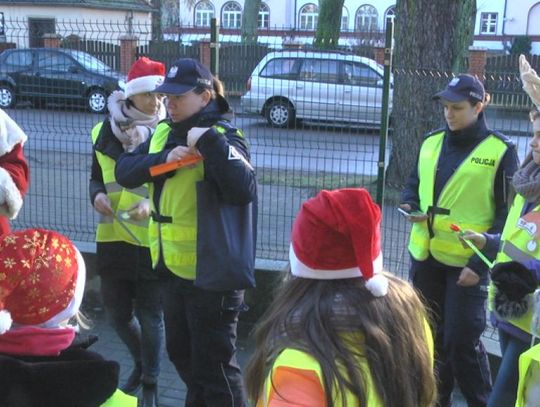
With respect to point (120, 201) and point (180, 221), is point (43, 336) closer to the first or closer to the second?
point (180, 221)

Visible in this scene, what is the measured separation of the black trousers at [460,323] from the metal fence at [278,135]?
1.46 m

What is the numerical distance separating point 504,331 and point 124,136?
228 cm

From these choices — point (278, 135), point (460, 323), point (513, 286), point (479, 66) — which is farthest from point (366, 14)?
point (513, 286)

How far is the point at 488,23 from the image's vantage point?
4666 cm

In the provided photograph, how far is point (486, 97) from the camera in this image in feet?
12.8

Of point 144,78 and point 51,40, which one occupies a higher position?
point 51,40

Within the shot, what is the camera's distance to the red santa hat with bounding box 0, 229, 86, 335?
6.64ft

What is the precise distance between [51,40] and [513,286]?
4.71 m

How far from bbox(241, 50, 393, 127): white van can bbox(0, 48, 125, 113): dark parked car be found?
1256mm

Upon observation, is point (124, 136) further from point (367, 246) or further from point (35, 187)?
point (35, 187)

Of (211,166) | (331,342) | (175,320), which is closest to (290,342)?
(331,342)

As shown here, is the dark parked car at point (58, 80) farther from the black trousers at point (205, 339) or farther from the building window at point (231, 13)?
the building window at point (231, 13)

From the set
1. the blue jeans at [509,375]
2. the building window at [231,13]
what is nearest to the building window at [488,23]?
the building window at [231,13]

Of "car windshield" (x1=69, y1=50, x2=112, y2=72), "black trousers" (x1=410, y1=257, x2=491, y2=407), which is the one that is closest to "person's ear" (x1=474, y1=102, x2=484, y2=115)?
"black trousers" (x1=410, y1=257, x2=491, y2=407)
